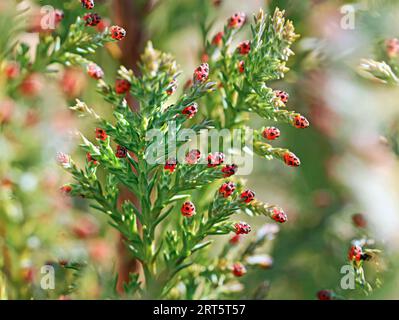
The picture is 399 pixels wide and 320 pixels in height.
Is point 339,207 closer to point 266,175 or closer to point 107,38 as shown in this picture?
point 266,175

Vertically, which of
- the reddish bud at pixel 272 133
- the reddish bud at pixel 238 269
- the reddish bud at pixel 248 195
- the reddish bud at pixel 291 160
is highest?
the reddish bud at pixel 272 133

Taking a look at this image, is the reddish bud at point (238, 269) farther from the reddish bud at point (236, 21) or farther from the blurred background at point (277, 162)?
the reddish bud at point (236, 21)

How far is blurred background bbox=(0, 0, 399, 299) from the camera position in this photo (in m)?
1.06

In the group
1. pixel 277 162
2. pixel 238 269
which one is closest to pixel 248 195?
pixel 238 269

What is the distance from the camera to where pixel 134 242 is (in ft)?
2.88

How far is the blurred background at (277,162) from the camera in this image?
1.06 m

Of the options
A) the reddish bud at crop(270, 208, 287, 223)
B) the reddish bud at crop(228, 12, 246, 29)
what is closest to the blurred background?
the reddish bud at crop(228, 12, 246, 29)

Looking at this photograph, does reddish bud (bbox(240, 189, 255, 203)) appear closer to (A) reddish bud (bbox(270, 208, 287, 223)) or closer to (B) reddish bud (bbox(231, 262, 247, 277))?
(A) reddish bud (bbox(270, 208, 287, 223))

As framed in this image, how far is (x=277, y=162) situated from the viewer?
5.21 ft

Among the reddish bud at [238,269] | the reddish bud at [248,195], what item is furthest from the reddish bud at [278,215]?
the reddish bud at [238,269]

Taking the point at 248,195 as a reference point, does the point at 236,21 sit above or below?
above

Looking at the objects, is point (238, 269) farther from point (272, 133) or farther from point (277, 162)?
point (277, 162)
